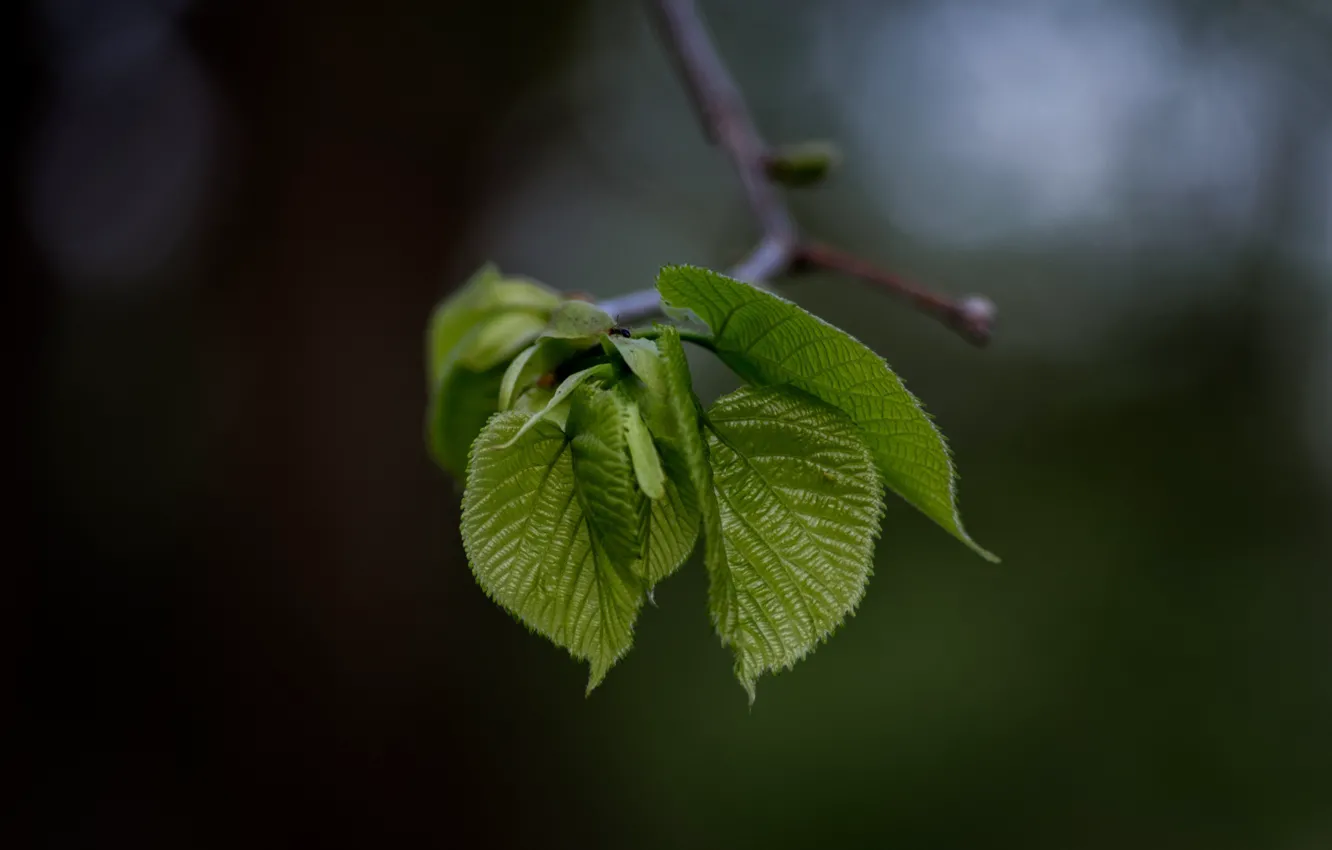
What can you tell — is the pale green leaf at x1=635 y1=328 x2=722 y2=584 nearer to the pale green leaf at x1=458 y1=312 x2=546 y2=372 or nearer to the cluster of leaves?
the cluster of leaves

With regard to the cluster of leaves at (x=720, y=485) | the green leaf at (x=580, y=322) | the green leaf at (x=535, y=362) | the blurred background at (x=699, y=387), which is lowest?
the blurred background at (x=699, y=387)

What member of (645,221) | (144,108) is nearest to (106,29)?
(144,108)

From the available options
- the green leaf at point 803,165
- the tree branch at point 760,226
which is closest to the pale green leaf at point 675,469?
the tree branch at point 760,226

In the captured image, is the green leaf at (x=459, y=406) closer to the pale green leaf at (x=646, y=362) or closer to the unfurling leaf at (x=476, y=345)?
the unfurling leaf at (x=476, y=345)

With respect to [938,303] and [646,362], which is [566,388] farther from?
[938,303]

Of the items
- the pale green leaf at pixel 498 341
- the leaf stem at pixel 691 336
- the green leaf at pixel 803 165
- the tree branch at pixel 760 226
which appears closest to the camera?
the leaf stem at pixel 691 336

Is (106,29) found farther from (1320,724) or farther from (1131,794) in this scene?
(1320,724)

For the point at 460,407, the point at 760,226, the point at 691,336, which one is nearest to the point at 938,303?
the point at 760,226
